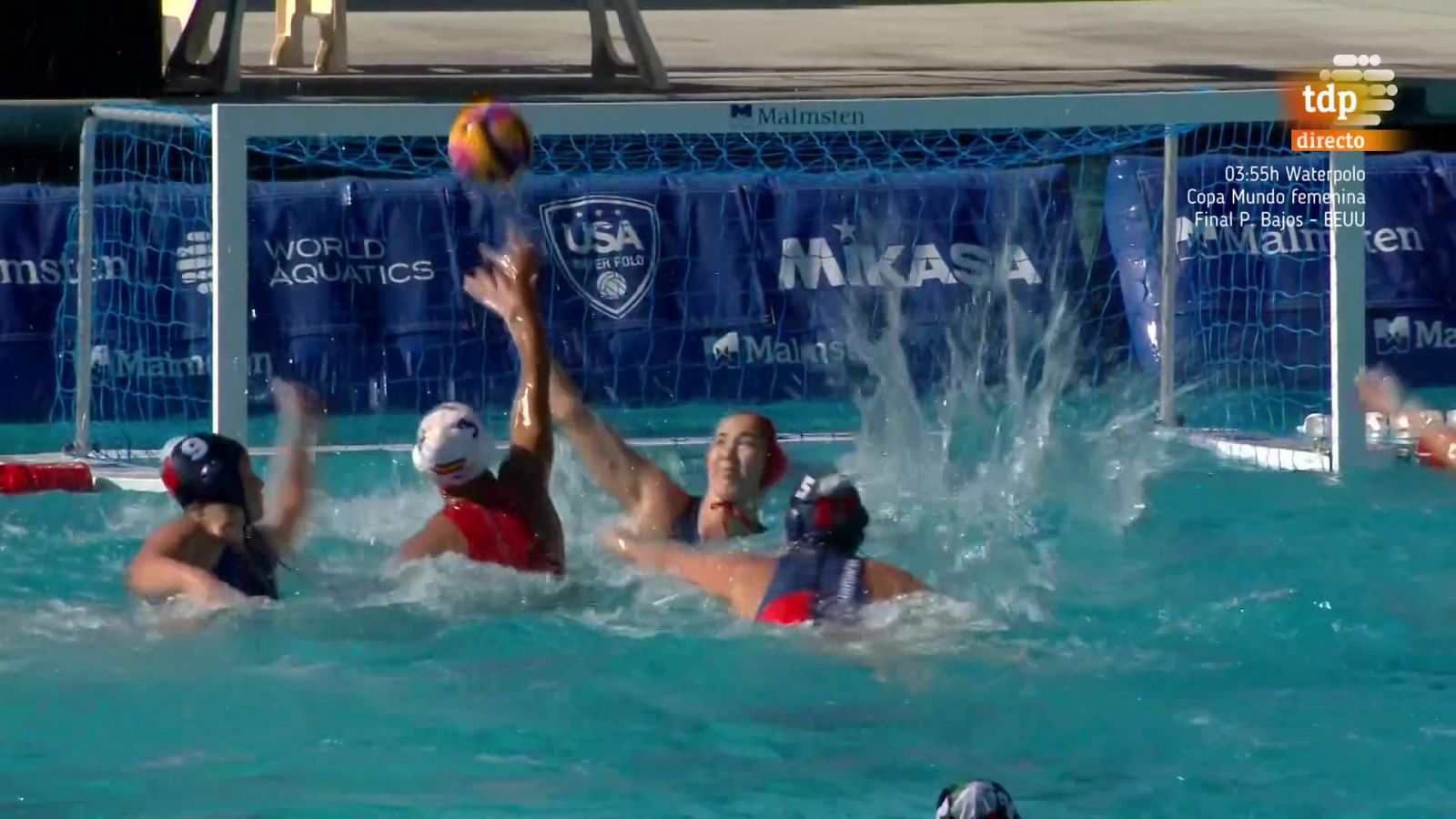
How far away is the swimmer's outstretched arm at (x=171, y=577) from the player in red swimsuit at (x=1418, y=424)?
4214 millimetres

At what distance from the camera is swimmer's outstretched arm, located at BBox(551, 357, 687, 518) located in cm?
707

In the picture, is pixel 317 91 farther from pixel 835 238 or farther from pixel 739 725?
pixel 739 725

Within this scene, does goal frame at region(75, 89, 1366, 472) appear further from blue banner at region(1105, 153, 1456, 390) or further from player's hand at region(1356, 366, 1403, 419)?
blue banner at region(1105, 153, 1456, 390)

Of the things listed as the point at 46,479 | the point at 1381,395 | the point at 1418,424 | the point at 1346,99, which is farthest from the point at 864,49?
the point at 46,479

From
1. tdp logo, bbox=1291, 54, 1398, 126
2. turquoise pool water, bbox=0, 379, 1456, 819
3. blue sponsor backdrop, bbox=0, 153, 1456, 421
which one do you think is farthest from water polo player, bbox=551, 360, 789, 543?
blue sponsor backdrop, bbox=0, 153, 1456, 421

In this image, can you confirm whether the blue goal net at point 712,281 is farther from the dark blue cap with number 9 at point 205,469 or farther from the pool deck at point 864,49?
the dark blue cap with number 9 at point 205,469

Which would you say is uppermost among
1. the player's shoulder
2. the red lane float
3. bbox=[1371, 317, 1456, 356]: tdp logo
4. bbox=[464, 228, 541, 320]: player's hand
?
bbox=[464, 228, 541, 320]: player's hand

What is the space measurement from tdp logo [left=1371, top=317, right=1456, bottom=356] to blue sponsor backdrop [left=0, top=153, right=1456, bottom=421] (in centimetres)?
1

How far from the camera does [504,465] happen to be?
665cm

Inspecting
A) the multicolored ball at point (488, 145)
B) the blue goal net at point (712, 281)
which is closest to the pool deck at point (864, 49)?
the blue goal net at point (712, 281)

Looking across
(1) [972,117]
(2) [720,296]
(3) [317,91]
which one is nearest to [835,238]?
(2) [720,296]

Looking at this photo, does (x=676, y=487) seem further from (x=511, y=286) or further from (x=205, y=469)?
(x=205, y=469)

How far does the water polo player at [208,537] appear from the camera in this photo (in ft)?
20.3

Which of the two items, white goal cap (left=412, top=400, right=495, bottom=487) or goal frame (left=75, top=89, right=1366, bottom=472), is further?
goal frame (left=75, top=89, right=1366, bottom=472)
